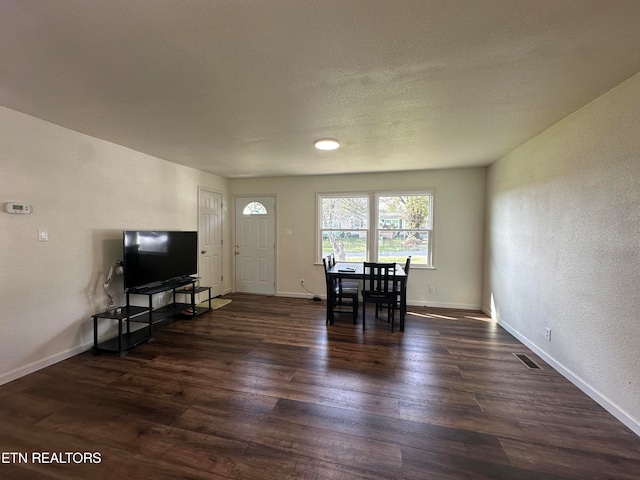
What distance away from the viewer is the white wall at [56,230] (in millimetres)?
2449

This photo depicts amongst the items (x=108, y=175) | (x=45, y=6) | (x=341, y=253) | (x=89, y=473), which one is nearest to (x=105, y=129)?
(x=108, y=175)

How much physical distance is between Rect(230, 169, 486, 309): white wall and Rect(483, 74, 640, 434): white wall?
3.75ft

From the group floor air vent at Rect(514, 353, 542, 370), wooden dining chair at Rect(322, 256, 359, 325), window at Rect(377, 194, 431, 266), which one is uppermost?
window at Rect(377, 194, 431, 266)

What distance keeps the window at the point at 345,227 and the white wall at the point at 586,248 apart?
7.83ft

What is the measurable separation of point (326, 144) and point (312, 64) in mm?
1535

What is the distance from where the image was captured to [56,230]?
2.79 m

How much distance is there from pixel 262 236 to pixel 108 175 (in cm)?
282

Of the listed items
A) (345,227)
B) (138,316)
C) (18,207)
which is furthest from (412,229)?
(18,207)

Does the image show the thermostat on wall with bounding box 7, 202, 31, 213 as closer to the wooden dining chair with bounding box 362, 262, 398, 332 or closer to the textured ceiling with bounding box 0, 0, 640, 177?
the textured ceiling with bounding box 0, 0, 640, 177

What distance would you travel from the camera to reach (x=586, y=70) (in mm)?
1799

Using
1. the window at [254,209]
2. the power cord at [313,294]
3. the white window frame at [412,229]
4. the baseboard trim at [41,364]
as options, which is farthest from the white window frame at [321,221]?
the baseboard trim at [41,364]

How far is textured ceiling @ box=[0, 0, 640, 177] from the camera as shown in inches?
52.1

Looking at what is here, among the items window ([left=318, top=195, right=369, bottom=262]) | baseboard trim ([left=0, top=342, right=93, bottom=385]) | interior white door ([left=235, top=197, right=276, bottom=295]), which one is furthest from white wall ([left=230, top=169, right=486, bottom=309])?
baseboard trim ([left=0, top=342, right=93, bottom=385])

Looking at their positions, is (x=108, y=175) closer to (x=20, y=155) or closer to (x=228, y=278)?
(x=20, y=155)
